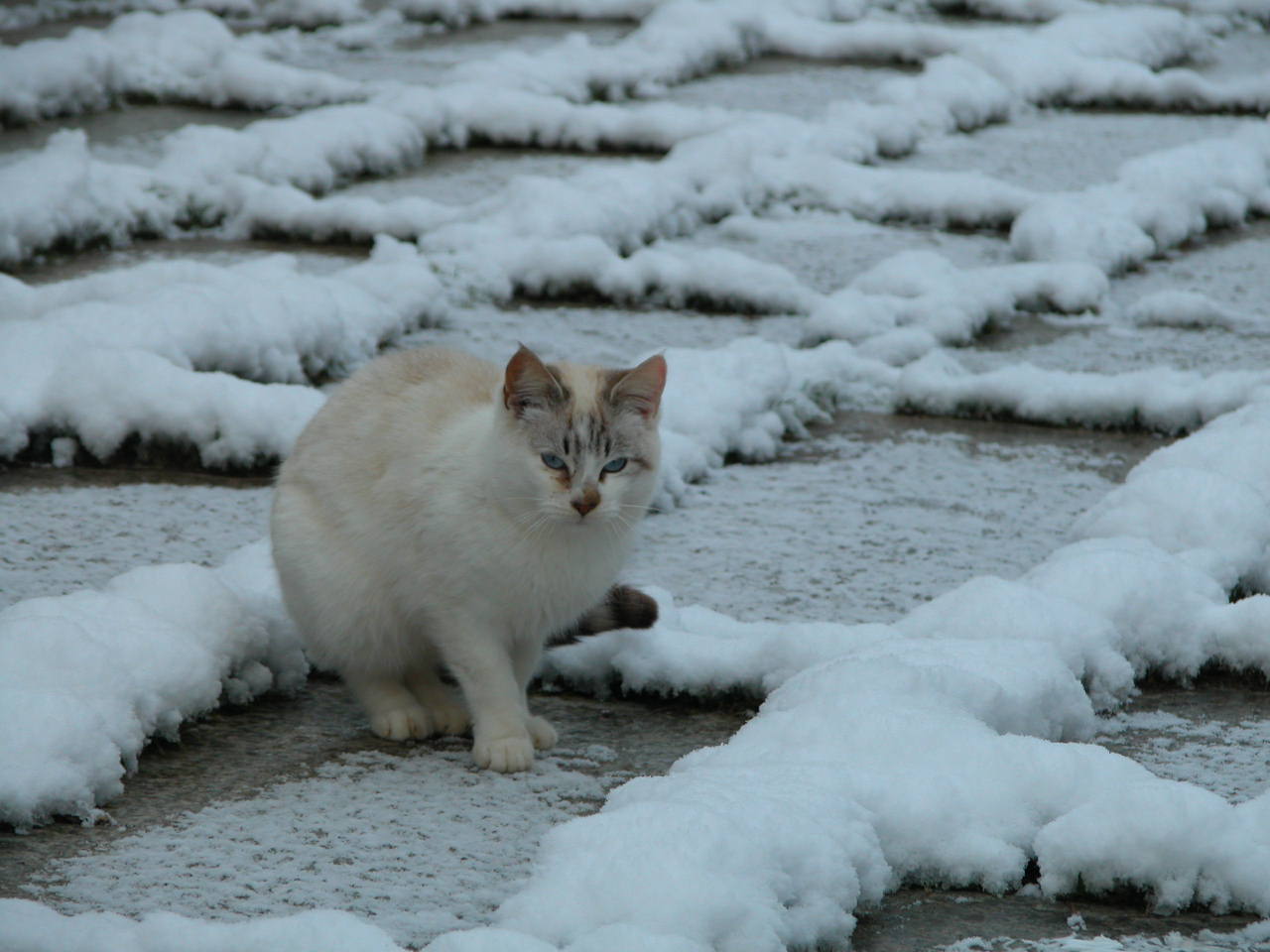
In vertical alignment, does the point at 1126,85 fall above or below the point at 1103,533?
above

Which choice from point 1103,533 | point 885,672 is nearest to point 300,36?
point 1103,533

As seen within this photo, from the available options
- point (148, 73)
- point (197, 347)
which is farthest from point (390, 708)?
point (148, 73)

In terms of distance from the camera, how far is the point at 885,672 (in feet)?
7.73

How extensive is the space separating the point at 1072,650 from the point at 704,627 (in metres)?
0.66

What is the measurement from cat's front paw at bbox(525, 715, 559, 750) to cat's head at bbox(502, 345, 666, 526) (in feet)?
1.12

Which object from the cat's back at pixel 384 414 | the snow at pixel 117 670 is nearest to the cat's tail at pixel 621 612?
the cat's back at pixel 384 414

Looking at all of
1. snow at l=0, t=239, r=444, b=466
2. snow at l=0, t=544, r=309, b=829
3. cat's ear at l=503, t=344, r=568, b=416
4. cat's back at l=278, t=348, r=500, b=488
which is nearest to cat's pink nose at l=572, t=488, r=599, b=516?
cat's ear at l=503, t=344, r=568, b=416

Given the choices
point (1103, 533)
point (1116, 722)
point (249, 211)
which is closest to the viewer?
point (1116, 722)

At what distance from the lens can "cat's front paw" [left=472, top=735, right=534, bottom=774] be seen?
2.44 m

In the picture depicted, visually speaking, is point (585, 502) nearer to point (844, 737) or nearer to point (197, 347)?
point (844, 737)

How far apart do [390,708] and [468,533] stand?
35 cm

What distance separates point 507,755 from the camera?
2.44 metres

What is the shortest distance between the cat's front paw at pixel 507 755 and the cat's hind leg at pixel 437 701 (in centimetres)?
22

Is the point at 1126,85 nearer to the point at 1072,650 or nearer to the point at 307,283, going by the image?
the point at 307,283
